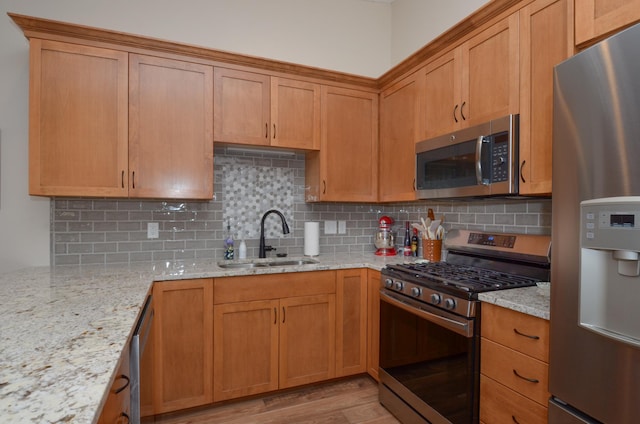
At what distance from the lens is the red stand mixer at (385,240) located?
2969 millimetres

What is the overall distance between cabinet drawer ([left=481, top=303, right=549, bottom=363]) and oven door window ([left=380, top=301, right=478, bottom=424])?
113 millimetres

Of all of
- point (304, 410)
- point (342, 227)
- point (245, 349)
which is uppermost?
point (342, 227)

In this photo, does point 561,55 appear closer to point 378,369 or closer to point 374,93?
point 374,93

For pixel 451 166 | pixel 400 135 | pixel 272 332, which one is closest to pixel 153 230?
pixel 272 332

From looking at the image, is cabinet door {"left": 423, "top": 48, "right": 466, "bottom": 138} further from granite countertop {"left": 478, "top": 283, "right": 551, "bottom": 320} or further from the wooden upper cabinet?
granite countertop {"left": 478, "top": 283, "right": 551, "bottom": 320}

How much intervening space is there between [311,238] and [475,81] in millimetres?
1635

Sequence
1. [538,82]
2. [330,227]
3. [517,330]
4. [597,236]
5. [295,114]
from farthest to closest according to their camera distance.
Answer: [330,227] < [295,114] < [538,82] < [517,330] < [597,236]

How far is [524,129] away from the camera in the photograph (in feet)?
5.59

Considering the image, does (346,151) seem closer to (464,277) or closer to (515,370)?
(464,277)

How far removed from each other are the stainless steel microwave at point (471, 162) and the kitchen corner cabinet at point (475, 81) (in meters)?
0.08

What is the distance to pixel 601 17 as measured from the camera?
1.28 meters

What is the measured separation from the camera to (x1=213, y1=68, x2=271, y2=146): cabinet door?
2424 millimetres

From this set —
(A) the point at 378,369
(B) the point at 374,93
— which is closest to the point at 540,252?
(A) the point at 378,369

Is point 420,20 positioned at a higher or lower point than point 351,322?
higher
